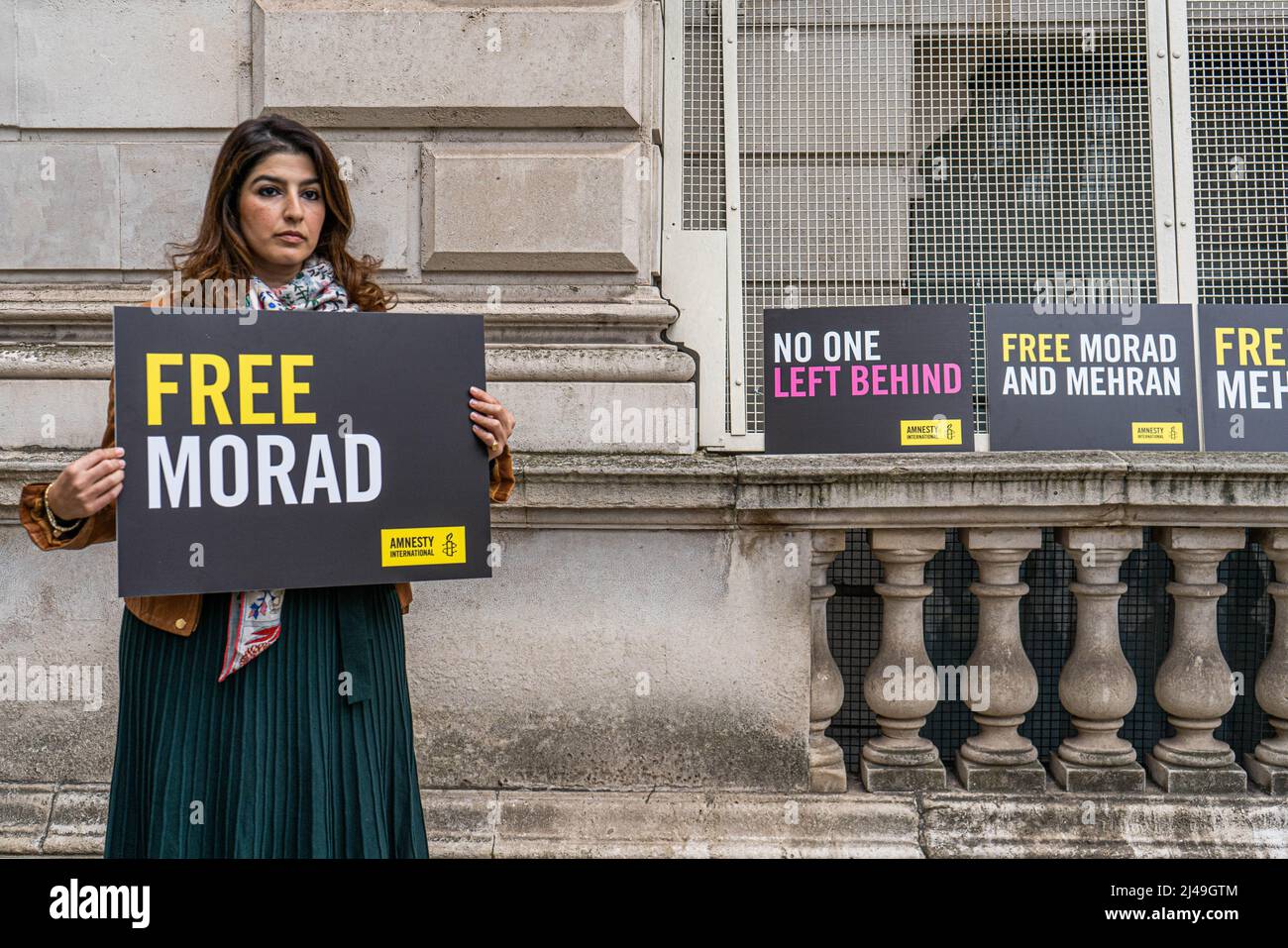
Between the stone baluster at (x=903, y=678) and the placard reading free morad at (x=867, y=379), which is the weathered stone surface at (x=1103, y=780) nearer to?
the stone baluster at (x=903, y=678)

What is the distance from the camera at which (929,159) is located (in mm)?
4586

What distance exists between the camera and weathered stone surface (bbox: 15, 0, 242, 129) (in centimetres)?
394

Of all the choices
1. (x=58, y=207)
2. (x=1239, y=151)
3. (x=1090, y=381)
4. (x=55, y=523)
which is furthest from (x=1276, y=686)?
(x=58, y=207)

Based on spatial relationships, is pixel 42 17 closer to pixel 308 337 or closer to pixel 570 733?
pixel 308 337

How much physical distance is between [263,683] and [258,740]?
0.44 ft

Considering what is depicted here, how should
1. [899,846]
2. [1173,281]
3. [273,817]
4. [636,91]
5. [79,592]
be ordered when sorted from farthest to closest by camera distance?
[1173,281] → [636,91] → [79,592] → [899,846] → [273,817]

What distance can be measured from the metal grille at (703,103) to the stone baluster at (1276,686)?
2.61 meters

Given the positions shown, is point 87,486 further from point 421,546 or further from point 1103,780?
point 1103,780

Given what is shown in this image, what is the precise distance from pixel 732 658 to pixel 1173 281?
2.80 meters

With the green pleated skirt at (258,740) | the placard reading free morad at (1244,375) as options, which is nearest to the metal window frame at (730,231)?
the placard reading free morad at (1244,375)

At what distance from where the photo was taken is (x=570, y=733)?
3592 mm

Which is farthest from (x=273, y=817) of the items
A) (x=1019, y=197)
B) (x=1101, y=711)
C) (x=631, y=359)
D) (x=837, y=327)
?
(x=1019, y=197)

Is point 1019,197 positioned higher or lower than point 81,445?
higher
